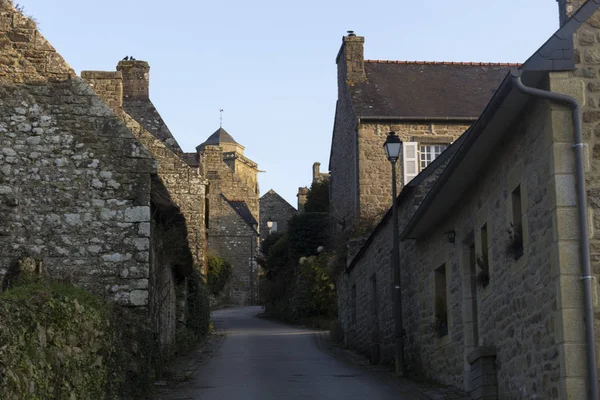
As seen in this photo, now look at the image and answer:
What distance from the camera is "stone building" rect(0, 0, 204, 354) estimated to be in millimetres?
13203

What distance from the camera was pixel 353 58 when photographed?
3250 cm

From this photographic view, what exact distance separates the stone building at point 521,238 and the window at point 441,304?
20mm

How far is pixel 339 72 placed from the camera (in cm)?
3356

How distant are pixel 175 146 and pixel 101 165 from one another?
1564 centimetres

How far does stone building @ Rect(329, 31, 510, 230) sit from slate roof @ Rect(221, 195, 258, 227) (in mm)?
23133

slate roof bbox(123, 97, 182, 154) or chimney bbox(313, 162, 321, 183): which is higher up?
chimney bbox(313, 162, 321, 183)

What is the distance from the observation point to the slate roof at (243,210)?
57.3m

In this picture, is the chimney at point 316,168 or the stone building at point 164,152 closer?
the stone building at point 164,152

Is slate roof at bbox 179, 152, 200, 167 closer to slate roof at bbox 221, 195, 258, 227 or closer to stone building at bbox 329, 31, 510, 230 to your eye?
stone building at bbox 329, 31, 510, 230

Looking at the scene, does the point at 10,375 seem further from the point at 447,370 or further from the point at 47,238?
the point at 447,370


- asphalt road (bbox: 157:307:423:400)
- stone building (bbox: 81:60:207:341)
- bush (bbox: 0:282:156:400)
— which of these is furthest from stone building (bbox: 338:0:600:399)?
stone building (bbox: 81:60:207:341)

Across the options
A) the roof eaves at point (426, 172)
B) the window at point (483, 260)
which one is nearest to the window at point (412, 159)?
the roof eaves at point (426, 172)

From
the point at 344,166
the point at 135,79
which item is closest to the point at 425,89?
the point at 344,166

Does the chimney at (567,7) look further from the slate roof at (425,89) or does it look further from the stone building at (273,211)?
the stone building at (273,211)
